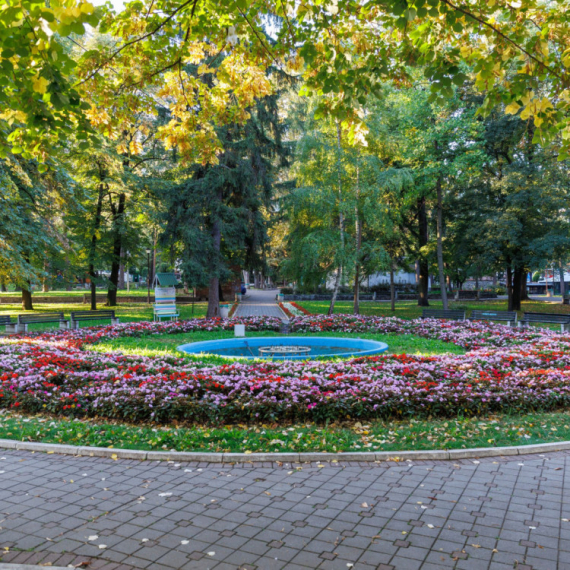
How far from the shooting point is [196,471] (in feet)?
17.4

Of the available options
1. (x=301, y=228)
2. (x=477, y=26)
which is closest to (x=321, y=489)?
(x=477, y=26)

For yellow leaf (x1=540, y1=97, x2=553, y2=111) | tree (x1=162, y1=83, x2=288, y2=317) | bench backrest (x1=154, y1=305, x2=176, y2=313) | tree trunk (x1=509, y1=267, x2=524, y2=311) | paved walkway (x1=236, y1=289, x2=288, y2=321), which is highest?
tree (x1=162, y1=83, x2=288, y2=317)

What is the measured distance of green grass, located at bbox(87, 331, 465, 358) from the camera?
13.0 meters

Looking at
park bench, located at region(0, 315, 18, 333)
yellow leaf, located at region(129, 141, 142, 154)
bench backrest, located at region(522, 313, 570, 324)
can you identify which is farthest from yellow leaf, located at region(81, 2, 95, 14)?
bench backrest, located at region(522, 313, 570, 324)

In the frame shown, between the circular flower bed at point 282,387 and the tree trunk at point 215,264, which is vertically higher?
the tree trunk at point 215,264

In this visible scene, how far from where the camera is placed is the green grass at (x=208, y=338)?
13041mm

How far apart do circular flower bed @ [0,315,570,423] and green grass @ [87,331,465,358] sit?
255 centimetres

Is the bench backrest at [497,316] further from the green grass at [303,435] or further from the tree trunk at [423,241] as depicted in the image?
the tree trunk at [423,241]

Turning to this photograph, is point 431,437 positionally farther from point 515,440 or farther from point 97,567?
point 97,567

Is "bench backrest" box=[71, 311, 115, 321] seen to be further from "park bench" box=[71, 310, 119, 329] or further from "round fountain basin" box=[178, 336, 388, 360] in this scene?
"round fountain basin" box=[178, 336, 388, 360]

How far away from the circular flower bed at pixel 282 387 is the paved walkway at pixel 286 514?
1532mm

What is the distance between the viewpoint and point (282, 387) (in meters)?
7.56

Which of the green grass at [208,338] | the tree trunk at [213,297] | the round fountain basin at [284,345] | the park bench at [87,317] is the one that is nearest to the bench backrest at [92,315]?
the park bench at [87,317]

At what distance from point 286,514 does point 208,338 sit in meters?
12.4
